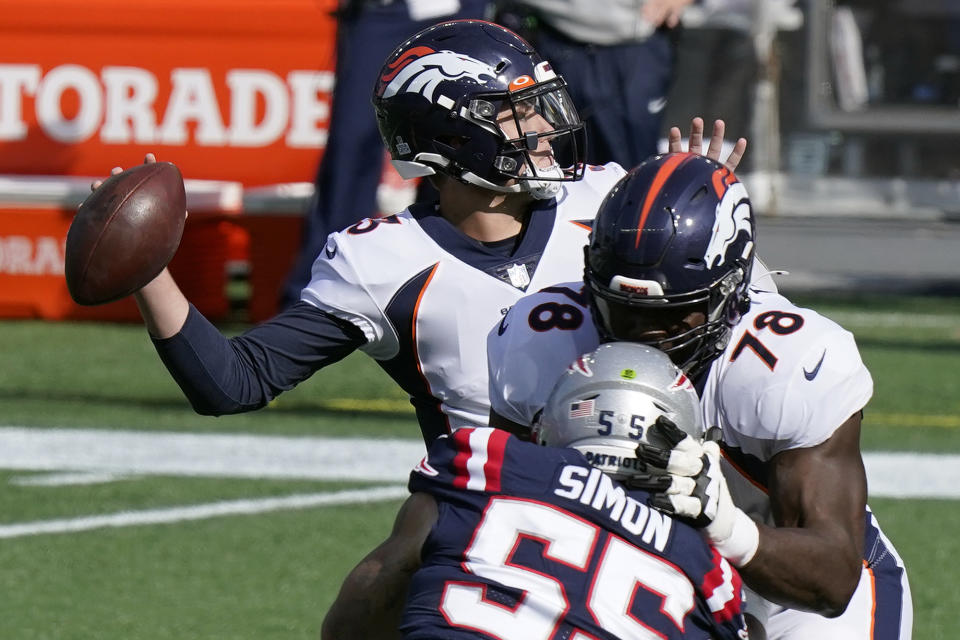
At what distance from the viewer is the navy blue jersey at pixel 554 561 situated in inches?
92.4

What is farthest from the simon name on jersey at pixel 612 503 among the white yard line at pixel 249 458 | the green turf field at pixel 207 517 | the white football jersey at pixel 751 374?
the white yard line at pixel 249 458

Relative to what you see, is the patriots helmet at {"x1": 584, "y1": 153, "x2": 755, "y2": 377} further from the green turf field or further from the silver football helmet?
the green turf field

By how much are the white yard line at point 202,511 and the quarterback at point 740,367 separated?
2208 millimetres

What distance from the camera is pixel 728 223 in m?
2.80

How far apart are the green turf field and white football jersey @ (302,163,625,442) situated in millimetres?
794

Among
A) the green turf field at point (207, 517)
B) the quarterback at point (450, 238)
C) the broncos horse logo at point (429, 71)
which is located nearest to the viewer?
the quarterback at point (450, 238)

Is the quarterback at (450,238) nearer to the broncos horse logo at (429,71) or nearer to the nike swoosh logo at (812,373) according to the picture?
the broncos horse logo at (429,71)

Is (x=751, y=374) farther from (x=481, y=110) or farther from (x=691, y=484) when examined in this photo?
(x=481, y=110)

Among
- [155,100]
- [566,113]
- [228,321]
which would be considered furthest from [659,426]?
[155,100]

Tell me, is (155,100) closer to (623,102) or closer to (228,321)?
(228,321)

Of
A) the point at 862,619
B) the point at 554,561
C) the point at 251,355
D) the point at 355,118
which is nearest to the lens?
the point at 554,561

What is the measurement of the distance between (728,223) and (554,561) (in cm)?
71

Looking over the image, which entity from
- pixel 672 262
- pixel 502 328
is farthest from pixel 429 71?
pixel 672 262

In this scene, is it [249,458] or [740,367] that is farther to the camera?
[249,458]
